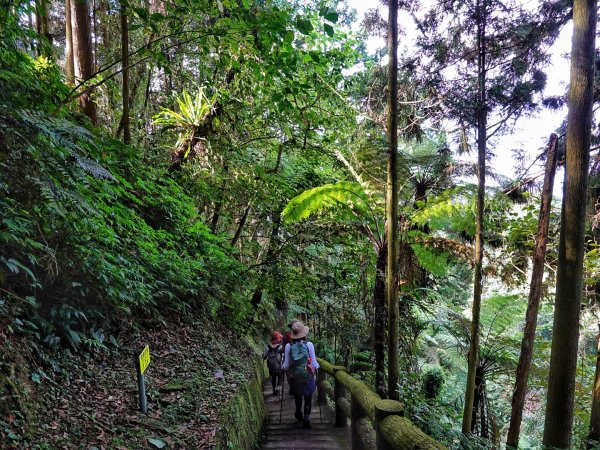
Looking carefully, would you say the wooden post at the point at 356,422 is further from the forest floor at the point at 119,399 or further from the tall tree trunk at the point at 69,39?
the tall tree trunk at the point at 69,39

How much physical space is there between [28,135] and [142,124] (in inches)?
Answer: 287

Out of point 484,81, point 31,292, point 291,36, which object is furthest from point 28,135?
point 484,81

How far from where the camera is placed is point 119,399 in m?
3.20

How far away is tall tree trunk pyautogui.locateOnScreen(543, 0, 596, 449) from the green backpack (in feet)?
9.99

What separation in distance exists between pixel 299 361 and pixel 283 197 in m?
3.68

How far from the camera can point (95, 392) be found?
311 centimetres

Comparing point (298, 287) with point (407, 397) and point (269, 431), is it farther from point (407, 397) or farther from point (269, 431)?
point (407, 397)

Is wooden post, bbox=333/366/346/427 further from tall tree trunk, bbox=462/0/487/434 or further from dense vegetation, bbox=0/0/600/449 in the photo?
tall tree trunk, bbox=462/0/487/434

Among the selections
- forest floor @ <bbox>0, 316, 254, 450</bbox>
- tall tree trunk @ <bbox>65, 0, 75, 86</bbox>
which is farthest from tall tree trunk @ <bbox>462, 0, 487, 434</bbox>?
tall tree trunk @ <bbox>65, 0, 75, 86</bbox>

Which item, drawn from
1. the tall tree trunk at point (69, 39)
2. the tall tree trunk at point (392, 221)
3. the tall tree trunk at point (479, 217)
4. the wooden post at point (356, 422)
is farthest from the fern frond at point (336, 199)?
the tall tree trunk at point (69, 39)

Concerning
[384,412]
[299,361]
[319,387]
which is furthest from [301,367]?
[384,412]

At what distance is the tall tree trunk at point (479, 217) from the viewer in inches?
211

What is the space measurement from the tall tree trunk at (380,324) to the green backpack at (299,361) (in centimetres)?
110

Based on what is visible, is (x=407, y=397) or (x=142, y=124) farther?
(x=142, y=124)
